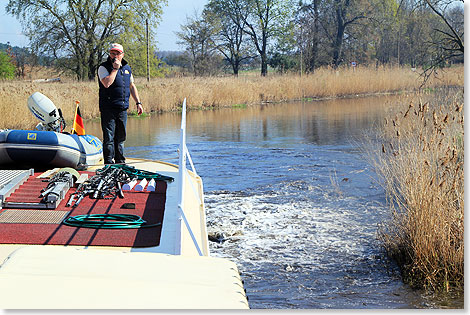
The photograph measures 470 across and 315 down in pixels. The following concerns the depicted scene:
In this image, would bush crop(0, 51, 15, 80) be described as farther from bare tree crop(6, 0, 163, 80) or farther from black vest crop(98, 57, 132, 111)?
black vest crop(98, 57, 132, 111)

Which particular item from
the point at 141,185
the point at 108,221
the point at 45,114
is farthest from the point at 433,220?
the point at 45,114

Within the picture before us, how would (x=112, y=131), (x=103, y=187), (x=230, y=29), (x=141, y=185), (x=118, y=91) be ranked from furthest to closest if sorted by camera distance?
1. (x=230, y=29)
2. (x=112, y=131)
3. (x=118, y=91)
4. (x=141, y=185)
5. (x=103, y=187)

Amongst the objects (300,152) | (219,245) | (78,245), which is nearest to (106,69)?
(219,245)

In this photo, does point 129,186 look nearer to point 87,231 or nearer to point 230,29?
point 87,231

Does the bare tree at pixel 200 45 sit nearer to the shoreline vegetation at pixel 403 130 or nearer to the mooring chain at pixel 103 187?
the shoreline vegetation at pixel 403 130

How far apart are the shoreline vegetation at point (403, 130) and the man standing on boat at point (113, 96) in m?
3.11

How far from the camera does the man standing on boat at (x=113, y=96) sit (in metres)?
7.31

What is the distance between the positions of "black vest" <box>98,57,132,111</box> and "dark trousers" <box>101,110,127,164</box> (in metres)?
0.09

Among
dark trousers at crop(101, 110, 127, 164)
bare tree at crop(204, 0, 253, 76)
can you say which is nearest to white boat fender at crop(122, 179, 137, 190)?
dark trousers at crop(101, 110, 127, 164)

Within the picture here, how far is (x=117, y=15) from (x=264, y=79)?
9.97m

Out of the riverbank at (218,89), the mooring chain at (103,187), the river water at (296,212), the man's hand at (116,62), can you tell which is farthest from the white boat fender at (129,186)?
the riverbank at (218,89)

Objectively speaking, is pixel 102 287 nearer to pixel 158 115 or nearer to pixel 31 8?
pixel 158 115

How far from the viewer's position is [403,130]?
613 centimetres

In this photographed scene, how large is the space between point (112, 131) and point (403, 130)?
3.53 metres
